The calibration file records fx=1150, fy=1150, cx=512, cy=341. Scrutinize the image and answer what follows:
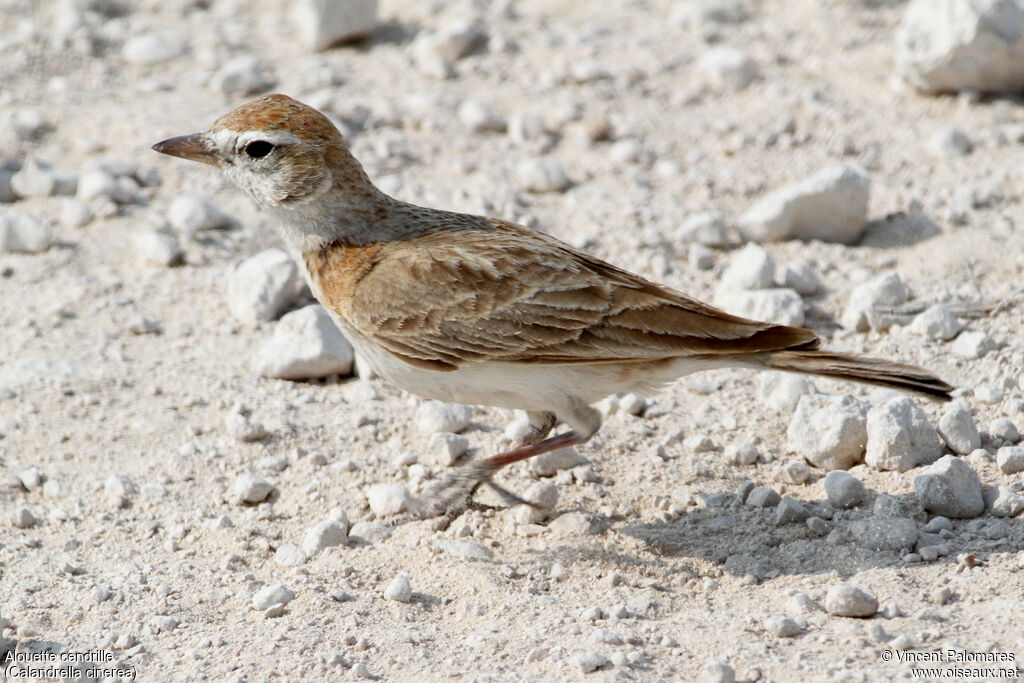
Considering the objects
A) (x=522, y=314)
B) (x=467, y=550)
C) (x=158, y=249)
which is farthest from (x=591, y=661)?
(x=158, y=249)

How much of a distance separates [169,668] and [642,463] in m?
2.47

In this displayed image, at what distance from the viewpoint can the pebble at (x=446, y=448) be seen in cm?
573

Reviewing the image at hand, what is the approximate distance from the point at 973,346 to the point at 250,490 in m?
3.78

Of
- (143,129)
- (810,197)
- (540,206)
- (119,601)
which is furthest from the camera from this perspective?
(143,129)

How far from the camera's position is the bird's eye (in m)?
5.37

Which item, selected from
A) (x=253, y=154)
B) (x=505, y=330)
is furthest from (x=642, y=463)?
(x=253, y=154)

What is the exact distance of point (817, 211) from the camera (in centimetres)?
734

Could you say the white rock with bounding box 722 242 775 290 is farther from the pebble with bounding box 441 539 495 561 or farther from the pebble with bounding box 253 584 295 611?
the pebble with bounding box 253 584 295 611

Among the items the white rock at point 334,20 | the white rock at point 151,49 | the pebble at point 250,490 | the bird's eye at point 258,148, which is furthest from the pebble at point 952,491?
the white rock at point 151,49

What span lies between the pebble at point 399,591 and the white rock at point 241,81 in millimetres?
5485

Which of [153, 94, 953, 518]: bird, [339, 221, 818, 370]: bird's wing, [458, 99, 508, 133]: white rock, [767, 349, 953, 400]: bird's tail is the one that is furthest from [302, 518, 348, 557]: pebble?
[458, 99, 508, 133]: white rock

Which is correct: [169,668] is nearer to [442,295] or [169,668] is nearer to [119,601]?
[119,601]

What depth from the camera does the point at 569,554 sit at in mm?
5137

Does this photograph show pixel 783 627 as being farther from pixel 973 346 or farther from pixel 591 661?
pixel 973 346
